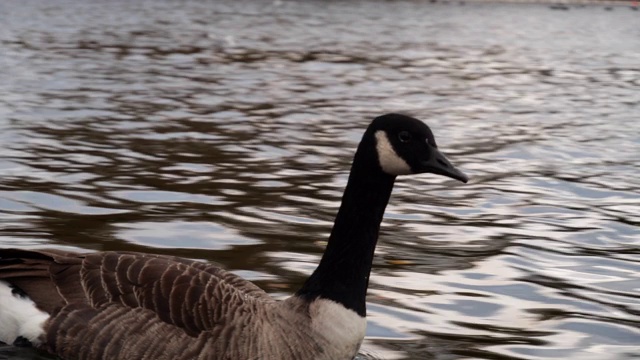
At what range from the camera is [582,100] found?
23.1 m

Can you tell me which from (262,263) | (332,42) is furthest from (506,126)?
(332,42)

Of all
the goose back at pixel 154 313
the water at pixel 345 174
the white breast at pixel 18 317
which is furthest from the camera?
the water at pixel 345 174

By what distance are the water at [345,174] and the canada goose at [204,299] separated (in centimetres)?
32

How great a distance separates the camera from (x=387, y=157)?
6.75m

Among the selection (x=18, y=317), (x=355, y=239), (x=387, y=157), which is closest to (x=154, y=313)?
(x=18, y=317)

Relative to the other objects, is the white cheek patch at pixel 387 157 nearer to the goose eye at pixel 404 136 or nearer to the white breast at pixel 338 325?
the goose eye at pixel 404 136

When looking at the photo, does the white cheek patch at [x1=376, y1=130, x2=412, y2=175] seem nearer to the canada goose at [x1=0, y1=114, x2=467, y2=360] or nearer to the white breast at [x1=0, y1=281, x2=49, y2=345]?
the canada goose at [x1=0, y1=114, x2=467, y2=360]

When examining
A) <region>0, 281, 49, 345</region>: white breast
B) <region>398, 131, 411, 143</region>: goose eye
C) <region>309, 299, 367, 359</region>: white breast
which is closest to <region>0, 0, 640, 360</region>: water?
<region>0, 281, 49, 345</region>: white breast

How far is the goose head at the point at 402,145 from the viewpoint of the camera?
6.72 m

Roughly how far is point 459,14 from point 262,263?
60.3 m

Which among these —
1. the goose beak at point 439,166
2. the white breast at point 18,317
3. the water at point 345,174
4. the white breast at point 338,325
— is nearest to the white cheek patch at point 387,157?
the goose beak at point 439,166

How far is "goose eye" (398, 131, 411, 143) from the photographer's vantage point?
265 inches

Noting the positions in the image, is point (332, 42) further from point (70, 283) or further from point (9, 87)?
point (70, 283)

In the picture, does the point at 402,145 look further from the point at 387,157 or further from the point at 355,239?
the point at 355,239
